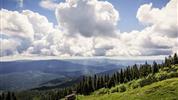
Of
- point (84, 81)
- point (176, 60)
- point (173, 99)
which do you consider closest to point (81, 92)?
point (84, 81)

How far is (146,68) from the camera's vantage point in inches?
7510

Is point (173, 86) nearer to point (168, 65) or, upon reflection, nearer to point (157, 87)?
point (157, 87)

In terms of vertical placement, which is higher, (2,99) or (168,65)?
(168,65)

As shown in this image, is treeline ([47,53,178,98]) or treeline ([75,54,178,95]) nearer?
treeline ([47,53,178,98])

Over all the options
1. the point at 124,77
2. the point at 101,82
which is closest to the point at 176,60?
the point at 124,77

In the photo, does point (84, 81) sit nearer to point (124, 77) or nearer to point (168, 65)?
point (124, 77)

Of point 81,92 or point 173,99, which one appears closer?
point 173,99

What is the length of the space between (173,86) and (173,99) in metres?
16.7

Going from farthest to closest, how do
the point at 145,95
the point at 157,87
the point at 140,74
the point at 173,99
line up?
1. the point at 140,74
2. the point at 157,87
3. the point at 145,95
4. the point at 173,99

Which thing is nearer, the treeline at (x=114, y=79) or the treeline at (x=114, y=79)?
the treeline at (x=114, y=79)

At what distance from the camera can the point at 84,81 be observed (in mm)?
194750

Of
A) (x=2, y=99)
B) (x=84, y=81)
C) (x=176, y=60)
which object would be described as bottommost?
(x=2, y=99)

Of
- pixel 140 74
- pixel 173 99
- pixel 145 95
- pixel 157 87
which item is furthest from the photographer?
pixel 140 74

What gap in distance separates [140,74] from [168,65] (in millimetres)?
24869
